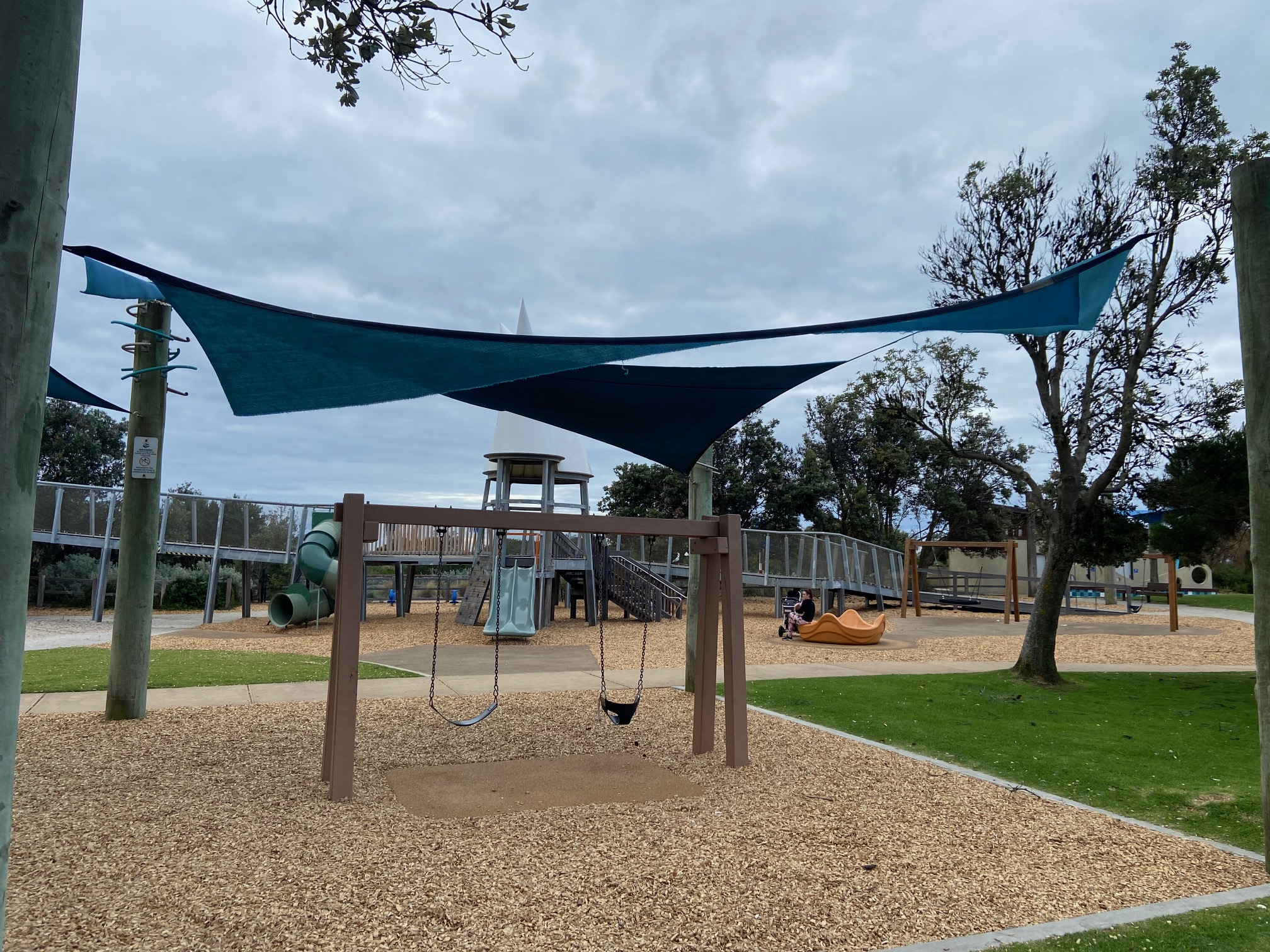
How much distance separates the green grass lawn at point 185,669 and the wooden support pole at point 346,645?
9.71 ft

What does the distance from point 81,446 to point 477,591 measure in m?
18.8

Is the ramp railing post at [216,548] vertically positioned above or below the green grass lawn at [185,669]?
above

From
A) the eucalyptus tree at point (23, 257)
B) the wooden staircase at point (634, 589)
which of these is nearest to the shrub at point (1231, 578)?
the wooden staircase at point (634, 589)

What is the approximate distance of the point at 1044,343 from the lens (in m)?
10.3

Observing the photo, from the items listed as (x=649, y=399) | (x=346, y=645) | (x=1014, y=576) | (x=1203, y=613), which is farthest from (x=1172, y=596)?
(x=346, y=645)

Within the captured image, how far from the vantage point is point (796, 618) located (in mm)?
15422

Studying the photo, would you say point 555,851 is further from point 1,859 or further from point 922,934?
point 1,859

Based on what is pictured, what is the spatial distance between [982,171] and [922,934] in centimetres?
1038

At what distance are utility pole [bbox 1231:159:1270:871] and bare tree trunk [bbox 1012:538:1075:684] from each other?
6112mm

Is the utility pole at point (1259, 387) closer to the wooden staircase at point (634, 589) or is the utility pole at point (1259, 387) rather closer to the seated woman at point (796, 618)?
the seated woman at point (796, 618)

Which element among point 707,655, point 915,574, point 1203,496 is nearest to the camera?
point 707,655

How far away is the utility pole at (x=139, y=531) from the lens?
6586 mm

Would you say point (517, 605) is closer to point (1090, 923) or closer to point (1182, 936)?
point (1090, 923)

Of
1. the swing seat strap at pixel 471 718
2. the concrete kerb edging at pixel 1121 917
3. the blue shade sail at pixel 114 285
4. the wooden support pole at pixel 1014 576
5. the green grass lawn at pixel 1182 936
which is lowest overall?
the concrete kerb edging at pixel 1121 917
